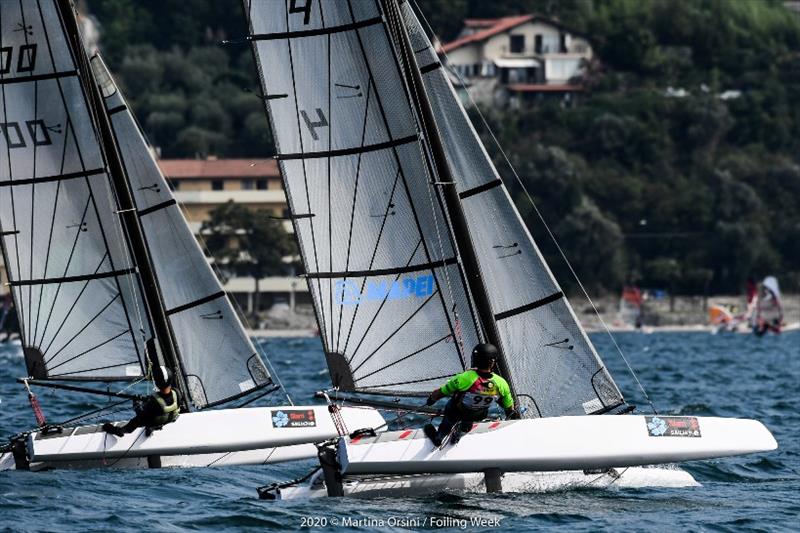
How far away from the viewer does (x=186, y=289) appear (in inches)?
999

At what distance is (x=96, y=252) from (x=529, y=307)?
6.83 metres

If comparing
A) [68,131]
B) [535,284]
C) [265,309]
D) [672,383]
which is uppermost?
[68,131]

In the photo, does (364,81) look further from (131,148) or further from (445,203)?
(131,148)

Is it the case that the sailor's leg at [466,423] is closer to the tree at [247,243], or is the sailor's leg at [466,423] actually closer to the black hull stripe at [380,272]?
the black hull stripe at [380,272]

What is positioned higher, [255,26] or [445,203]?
[255,26]

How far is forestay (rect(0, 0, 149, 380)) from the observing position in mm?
24344

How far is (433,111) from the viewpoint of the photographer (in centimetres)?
2144

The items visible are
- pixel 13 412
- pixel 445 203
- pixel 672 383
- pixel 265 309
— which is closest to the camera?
pixel 445 203

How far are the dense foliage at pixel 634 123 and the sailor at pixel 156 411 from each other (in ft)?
288

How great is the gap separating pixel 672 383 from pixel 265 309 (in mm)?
66651

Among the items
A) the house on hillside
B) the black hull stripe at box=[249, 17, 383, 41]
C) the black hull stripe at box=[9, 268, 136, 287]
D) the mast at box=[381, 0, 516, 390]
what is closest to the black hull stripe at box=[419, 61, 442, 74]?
the mast at box=[381, 0, 516, 390]

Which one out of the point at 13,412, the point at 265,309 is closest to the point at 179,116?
the point at 265,309

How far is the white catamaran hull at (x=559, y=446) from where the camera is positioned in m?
19.3

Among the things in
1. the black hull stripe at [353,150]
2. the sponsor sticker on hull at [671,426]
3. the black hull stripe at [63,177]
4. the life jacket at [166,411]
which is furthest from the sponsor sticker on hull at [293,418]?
the sponsor sticker on hull at [671,426]
